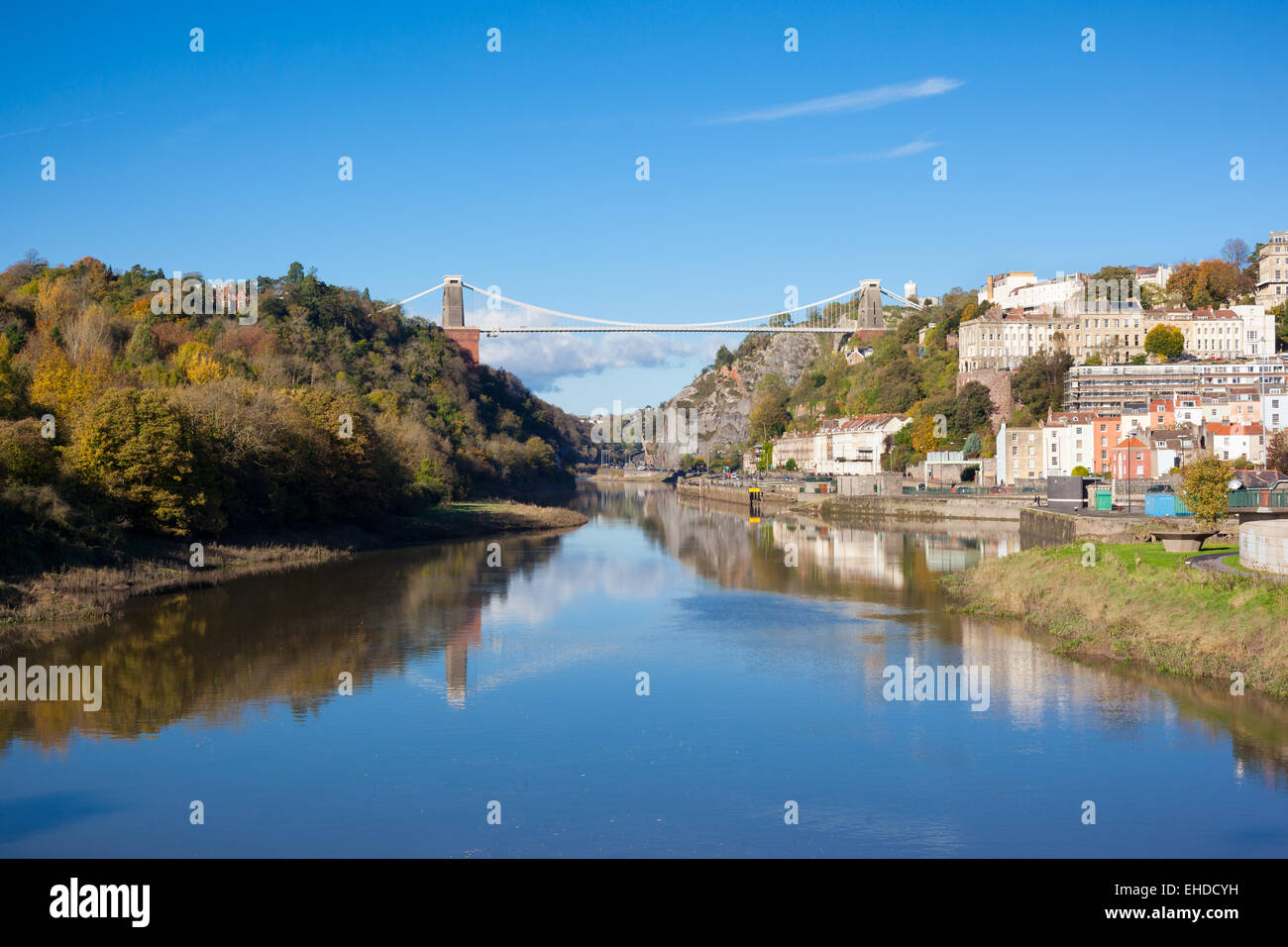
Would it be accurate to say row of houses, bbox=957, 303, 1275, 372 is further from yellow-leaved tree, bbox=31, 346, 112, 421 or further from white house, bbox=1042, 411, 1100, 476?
yellow-leaved tree, bbox=31, 346, 112, 421

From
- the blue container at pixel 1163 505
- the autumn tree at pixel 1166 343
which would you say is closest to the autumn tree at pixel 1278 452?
the blue container at pixel 1163 505

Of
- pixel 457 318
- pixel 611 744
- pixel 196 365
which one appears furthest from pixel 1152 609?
pixel 457 318

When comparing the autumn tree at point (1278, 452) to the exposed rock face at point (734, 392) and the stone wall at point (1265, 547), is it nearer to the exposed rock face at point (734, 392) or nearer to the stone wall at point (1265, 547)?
the stone wall at point (1265, 547)

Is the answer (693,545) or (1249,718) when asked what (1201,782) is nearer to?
(1249,718)

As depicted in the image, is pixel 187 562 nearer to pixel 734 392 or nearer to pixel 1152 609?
pixel 1152 609

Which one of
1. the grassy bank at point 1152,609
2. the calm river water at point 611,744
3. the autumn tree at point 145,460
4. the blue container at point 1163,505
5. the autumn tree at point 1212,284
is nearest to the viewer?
the calm river water at point 611,744

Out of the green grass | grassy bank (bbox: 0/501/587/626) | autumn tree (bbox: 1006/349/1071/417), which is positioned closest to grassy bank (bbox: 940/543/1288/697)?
the green grass
